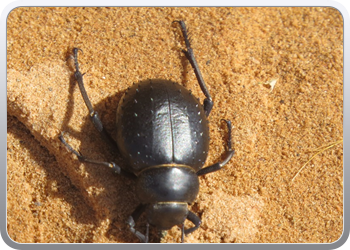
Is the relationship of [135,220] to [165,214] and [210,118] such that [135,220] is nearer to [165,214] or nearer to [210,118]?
[165,214]

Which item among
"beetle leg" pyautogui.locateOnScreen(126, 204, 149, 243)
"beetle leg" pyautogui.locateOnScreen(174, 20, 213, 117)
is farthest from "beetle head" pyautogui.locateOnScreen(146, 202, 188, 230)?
"beetle leg" pyautogui.locateOnScreen(174, 20, 213, 117)

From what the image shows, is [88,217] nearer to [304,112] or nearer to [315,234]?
[315,234]


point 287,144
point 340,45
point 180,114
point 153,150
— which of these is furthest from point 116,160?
point 340,45

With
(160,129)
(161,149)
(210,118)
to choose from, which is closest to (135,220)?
(161,149)

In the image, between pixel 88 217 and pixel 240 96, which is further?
pixel 240 96

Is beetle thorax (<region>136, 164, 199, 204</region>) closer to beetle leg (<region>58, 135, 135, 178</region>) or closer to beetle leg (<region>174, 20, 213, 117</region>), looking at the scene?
beetle leg (<region>58, 135, 135, 178</region>)

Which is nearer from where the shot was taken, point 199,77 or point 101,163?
point 101,163
